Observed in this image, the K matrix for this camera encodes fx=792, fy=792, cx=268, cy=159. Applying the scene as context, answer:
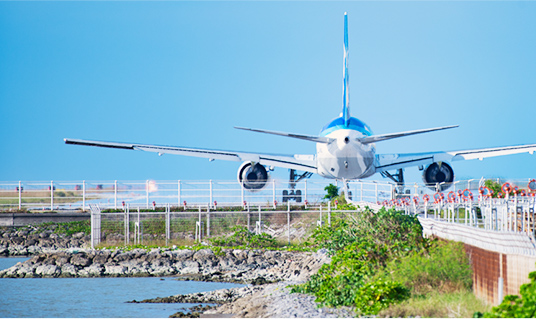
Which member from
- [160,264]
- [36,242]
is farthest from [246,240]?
[36,242]

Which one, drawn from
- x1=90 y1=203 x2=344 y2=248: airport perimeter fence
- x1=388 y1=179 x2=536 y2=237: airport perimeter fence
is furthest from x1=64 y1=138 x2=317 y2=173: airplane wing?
x1=388 y1=179 x2=536 y2=237: airport perimeter fence

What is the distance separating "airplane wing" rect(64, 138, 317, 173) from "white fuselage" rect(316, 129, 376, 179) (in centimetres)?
294

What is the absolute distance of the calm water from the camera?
66.2ft

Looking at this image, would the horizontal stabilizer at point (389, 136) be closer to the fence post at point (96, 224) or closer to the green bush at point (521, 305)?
the fence post at point (96, 224)

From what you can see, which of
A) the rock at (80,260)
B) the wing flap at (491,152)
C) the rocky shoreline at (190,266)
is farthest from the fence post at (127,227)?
the wing flap at (491,152)

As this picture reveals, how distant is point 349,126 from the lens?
1583 inches

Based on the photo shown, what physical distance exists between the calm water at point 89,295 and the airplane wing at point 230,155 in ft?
47.8

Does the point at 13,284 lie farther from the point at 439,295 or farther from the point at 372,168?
the point at 372,168

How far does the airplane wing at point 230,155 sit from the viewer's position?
40.9 meters

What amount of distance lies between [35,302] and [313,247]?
11.0m

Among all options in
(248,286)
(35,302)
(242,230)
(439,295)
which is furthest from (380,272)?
(242,230)

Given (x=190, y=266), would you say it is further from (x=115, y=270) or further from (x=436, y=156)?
(x=436, y=156)

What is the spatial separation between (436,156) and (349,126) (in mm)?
5928

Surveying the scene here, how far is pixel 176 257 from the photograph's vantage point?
2855 centimetres
